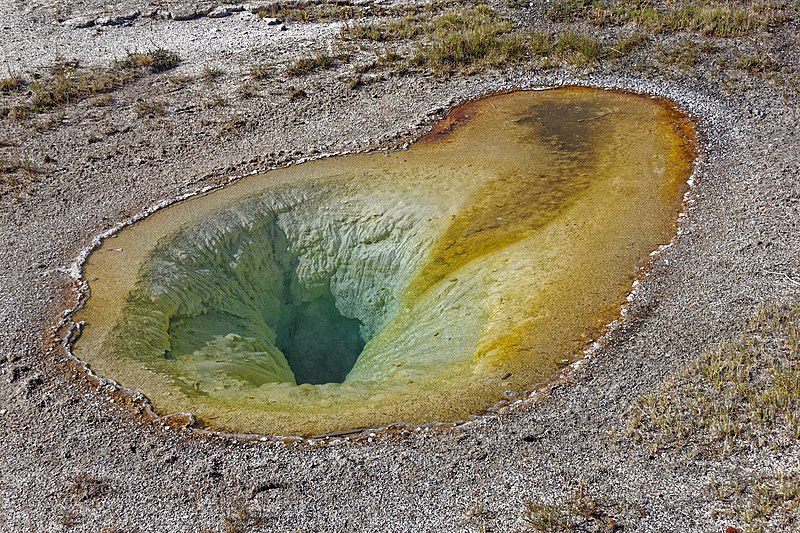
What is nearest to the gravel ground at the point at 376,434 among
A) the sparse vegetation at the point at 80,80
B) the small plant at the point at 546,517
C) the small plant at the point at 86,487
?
the small plant at the point at 86,487

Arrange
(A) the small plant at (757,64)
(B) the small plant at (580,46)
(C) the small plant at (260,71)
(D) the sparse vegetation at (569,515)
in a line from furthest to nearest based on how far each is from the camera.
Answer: (C) the small plant at (260,71) → (B) the small plant at (580,46) → (A) the small plant at (757,64) → (D) the sparse vegetation at (569,515)

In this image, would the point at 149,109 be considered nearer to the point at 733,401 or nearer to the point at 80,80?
the point at 80,80

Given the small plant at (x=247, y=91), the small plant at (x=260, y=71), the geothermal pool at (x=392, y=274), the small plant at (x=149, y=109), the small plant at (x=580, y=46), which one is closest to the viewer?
the geothermal pool at (x=392, y=274)

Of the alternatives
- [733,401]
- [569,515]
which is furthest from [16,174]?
[733,401]

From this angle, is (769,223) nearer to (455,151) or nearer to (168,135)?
(455,151)

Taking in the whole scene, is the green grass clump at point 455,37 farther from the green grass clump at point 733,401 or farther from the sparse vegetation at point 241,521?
the sparse vegetation at point 241,521

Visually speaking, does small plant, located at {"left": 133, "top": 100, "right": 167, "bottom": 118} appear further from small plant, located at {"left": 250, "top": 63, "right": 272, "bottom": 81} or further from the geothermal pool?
the geothermal pool
